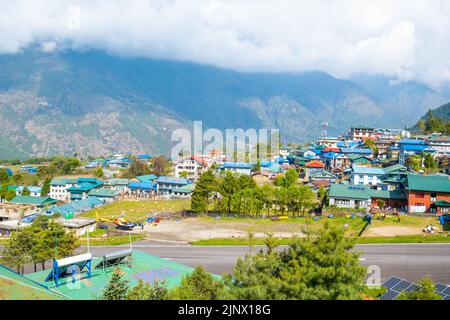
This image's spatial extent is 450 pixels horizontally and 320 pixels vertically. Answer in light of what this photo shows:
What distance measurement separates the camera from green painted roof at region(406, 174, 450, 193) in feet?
131

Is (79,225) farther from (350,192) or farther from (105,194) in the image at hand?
(350,192)

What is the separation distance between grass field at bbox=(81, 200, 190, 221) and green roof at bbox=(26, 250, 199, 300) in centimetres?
2655

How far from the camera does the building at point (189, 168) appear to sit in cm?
7414

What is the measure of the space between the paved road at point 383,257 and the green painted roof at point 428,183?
11877mm

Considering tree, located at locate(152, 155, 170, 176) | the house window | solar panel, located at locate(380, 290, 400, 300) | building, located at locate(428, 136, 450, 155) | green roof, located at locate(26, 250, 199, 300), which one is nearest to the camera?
green roof, located at locate(26, 250, 199, 300)

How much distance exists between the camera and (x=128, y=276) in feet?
57.4

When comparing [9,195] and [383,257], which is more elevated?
[9,195]

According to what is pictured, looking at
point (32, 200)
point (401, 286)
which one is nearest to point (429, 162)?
point (401, 286)

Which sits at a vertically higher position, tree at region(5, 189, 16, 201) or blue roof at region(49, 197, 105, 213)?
tree at region(5, 189, 16, 201)

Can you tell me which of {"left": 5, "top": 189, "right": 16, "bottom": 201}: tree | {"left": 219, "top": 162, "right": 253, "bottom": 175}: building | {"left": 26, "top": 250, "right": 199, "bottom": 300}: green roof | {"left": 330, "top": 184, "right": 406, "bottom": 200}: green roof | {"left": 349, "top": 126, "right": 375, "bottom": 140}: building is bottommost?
{"left": 5, "top": 189, "right": 16, "bottom": 201}: tree

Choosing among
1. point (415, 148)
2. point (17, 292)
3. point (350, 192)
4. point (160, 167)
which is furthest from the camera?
point (160, 167)

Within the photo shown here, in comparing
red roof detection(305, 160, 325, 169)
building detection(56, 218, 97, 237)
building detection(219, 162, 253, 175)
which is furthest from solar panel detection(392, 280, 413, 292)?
red roof detection(305, 160, 325, 169)

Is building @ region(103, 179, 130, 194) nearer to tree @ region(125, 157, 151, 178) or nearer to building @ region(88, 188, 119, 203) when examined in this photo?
building @ region(88, 188, 119, 203)

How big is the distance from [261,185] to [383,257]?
36441mm
